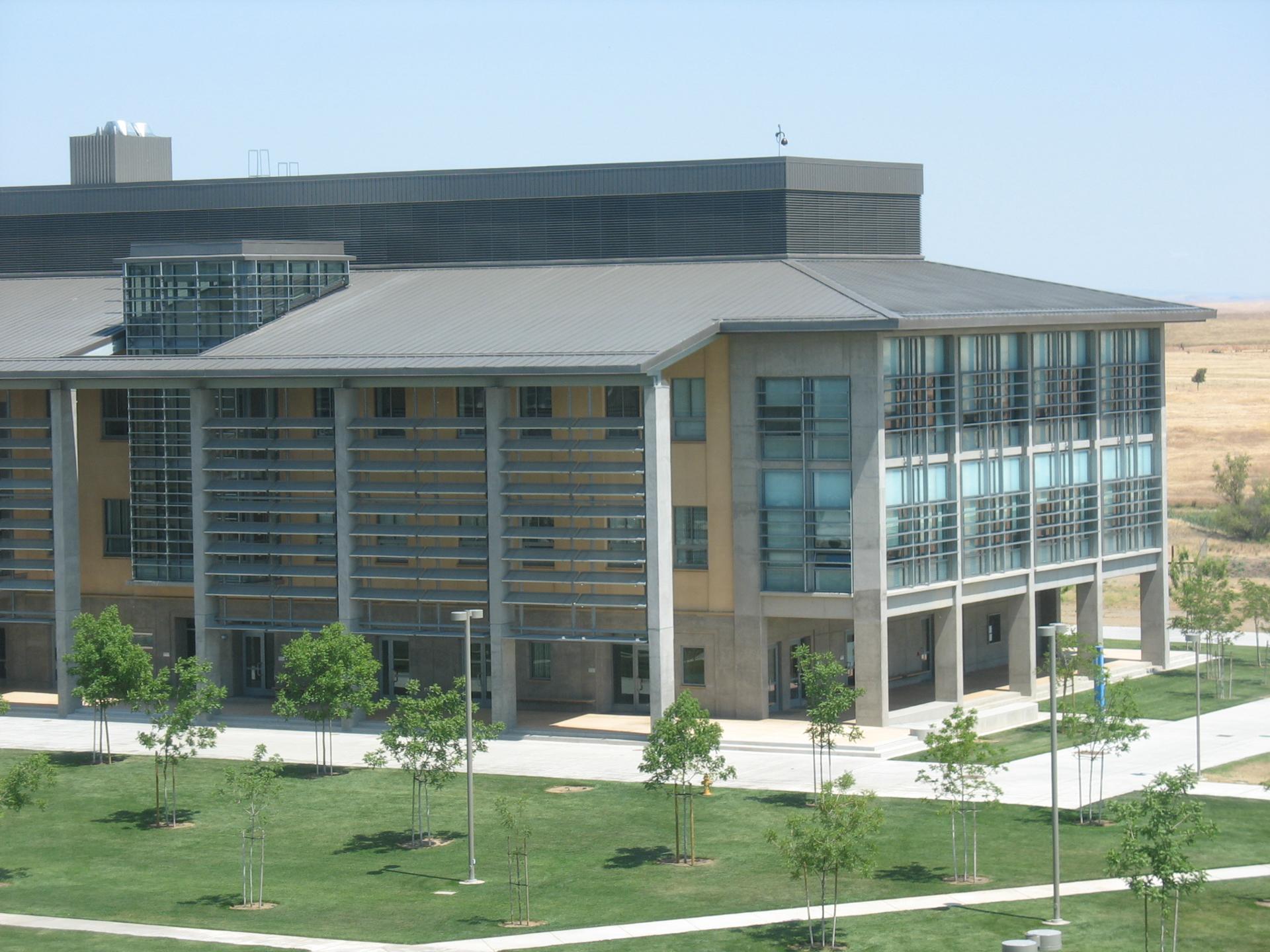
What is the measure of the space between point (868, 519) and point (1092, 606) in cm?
1483

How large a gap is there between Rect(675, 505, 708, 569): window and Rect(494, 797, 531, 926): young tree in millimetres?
15243

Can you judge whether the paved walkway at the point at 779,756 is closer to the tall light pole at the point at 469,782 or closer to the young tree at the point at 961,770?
the young tree at the point at 961,770

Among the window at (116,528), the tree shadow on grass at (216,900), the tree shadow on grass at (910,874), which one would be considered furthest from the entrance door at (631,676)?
the tree shadow on grass at (216,900)

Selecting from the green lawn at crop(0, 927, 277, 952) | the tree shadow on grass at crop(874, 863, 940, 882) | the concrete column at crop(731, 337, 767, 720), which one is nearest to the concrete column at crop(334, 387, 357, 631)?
the concrete column at crop(731, 337, 767, 720)

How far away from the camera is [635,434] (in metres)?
65.6

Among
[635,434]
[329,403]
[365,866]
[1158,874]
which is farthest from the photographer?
[329,403]

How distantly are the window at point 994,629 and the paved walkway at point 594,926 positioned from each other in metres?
31.6

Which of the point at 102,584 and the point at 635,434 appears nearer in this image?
the point at 635,434

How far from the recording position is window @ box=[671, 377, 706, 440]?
66938 millimetres

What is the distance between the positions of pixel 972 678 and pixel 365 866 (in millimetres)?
32655

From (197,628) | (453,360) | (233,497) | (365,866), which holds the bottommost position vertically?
(365,866)

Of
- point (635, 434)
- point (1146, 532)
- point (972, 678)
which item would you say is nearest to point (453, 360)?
point (635, 434)

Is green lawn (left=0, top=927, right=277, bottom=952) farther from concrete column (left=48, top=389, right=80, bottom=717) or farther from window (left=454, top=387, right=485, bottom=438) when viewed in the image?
concrete column (left=48, top=389, right=80, bottom=717)

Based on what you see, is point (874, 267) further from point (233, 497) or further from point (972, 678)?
point (233, 497)
